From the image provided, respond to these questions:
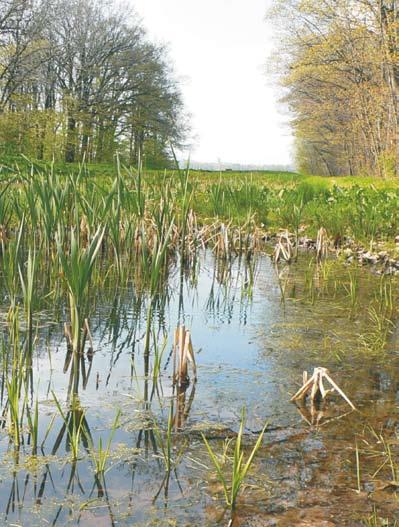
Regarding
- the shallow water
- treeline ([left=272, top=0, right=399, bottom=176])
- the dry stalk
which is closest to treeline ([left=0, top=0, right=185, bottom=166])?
treeline ([left=272, top=0, right=399, bottom=176])

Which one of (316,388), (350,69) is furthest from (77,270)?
(350,69)

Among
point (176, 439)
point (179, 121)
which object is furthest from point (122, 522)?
point (179, 121)

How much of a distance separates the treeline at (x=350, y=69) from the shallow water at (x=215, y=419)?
1596cm

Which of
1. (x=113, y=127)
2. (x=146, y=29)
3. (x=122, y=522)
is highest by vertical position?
(x=146, y=29)

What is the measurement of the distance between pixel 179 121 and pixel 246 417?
38411mm

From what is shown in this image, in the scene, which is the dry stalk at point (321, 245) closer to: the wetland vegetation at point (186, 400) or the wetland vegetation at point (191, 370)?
the wetland vegetation at point (191, 370)

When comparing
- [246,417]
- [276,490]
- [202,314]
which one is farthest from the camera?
[202,314]

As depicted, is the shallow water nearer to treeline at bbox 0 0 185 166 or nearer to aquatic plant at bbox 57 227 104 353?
aquatic plant at bbox 57 227 104 353

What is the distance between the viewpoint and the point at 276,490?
1778 mm

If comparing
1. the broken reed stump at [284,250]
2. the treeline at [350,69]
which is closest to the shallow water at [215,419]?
the broken reed stump at [284,250]

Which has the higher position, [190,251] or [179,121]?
[179,121]

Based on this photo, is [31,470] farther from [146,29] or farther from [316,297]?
[146,29]

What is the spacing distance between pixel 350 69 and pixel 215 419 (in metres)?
26.2

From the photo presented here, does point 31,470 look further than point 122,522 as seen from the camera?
Yes
